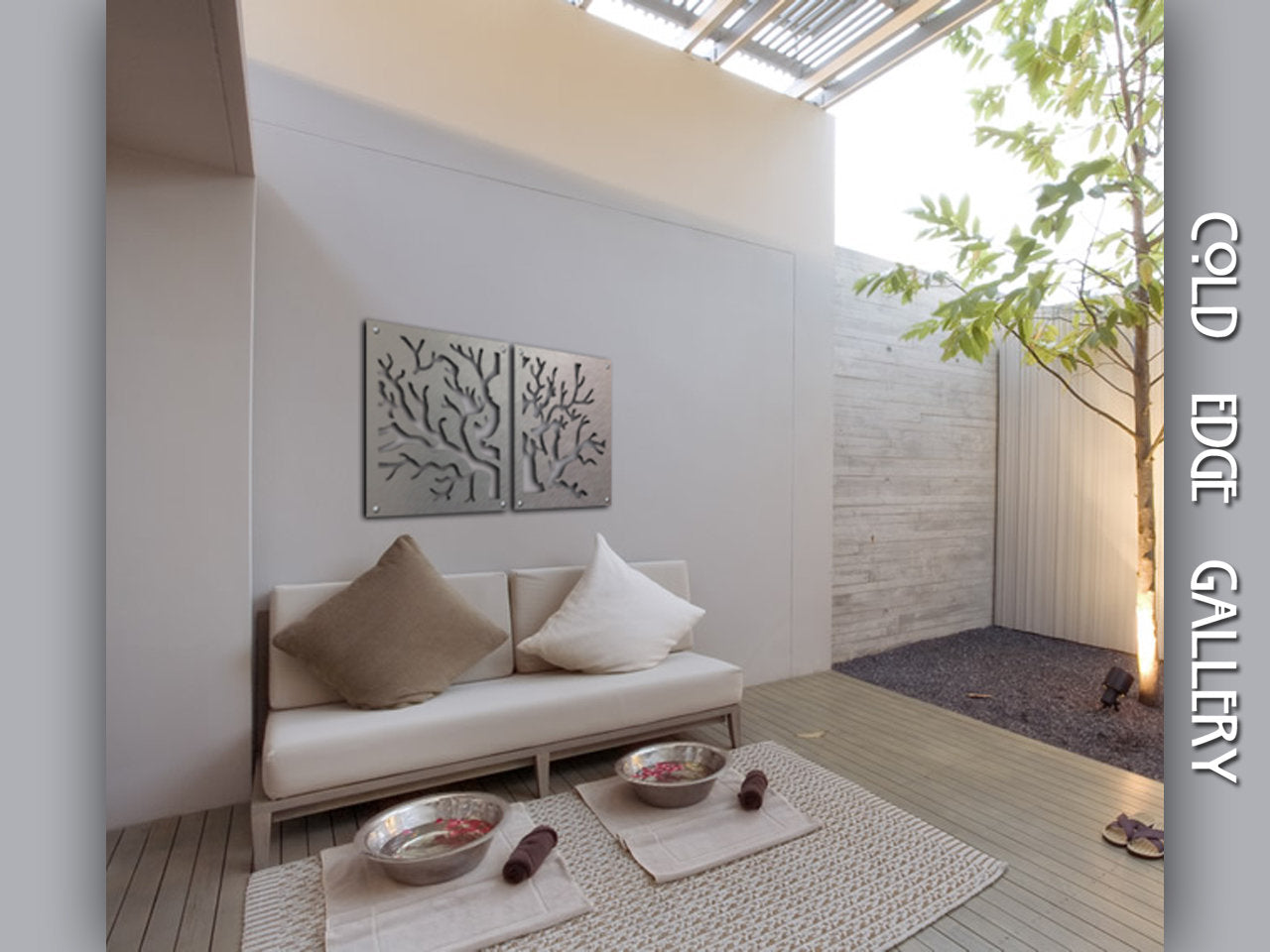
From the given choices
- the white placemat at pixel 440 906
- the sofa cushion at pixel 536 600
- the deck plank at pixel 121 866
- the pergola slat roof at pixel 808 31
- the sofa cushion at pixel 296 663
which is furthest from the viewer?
the pergola slat roof at pixel 808 31

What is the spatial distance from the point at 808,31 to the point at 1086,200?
1.91 meters

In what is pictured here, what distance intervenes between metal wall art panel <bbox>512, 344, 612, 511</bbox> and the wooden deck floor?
1.30 metres

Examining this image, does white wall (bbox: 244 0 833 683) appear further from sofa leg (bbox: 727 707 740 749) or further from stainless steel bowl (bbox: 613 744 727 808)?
stainless steel bowl (bbox: 613 744 727 808)

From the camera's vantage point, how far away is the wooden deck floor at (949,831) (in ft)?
5.74

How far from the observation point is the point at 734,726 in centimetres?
296

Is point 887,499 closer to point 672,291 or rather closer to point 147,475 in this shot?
point 672,291

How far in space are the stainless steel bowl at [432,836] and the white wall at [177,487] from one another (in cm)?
83

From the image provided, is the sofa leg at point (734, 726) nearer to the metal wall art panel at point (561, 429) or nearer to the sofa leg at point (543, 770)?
the sofa leg at point (543, 770)

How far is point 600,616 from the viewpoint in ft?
9.52

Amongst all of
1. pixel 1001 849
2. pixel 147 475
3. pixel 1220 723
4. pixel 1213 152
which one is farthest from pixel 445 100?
pixel 1001 849

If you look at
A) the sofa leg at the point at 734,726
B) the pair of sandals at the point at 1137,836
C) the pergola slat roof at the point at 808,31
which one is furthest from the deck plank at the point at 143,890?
the pergola slat roof at the point at 808,31

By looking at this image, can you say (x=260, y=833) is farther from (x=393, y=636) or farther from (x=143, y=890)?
(x=393, y=636)

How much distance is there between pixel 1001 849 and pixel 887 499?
296cm

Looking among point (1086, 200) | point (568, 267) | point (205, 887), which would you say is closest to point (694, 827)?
point (205, 887)
